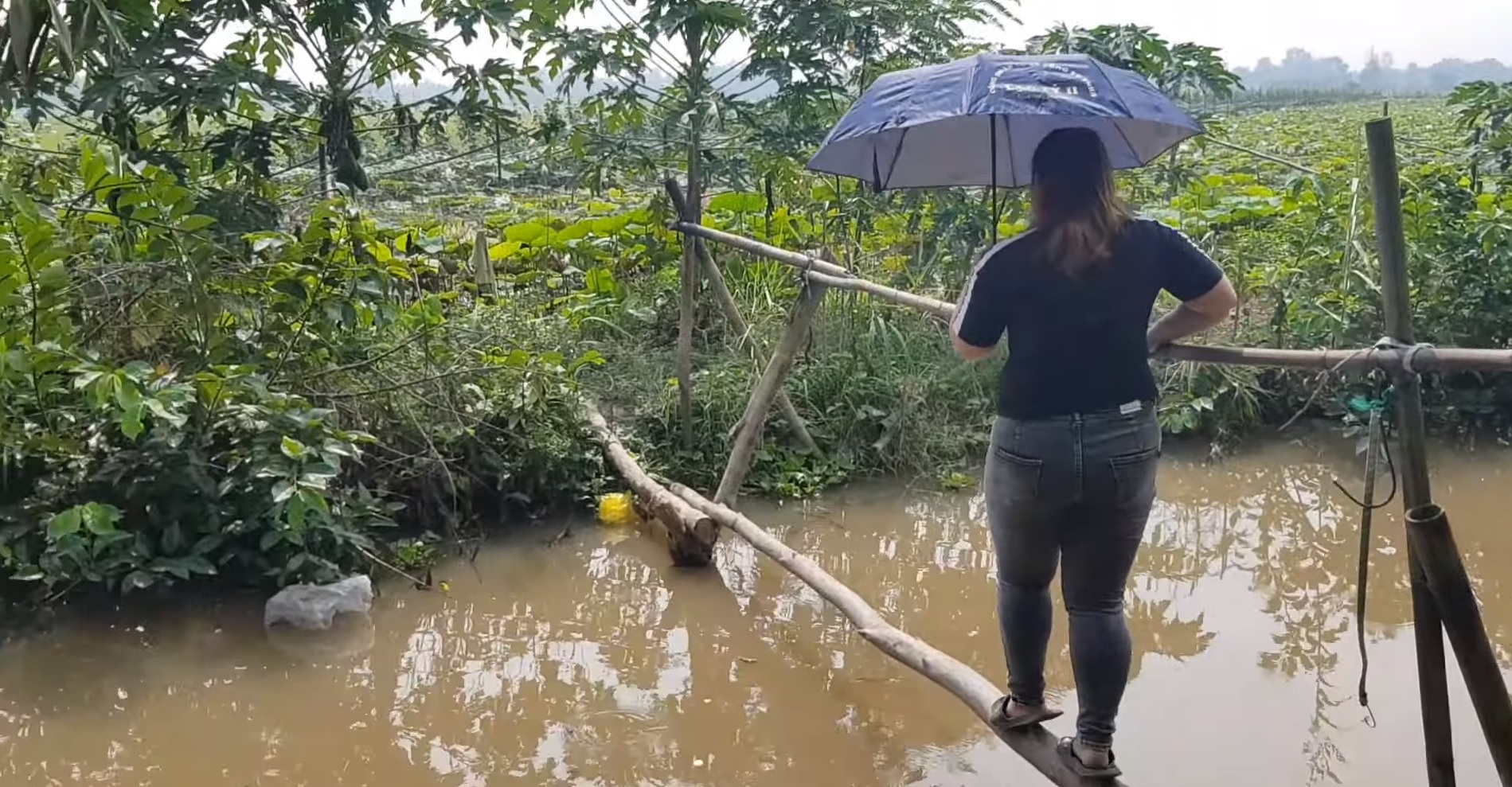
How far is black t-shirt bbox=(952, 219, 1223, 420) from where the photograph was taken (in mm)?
2225

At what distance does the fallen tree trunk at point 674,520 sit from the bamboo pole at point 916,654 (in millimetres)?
67

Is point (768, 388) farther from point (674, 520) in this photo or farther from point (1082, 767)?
point (1082, 767)

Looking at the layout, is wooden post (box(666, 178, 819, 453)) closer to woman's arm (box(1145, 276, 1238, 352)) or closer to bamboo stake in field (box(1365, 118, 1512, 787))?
woman's arm (box(1145, 276, 1238, 352))

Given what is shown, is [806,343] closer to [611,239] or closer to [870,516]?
[870,516]

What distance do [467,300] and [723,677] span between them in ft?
14.0

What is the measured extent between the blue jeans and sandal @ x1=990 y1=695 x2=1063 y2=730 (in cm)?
14

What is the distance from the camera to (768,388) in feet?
15.8

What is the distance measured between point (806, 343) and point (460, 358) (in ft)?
6.37

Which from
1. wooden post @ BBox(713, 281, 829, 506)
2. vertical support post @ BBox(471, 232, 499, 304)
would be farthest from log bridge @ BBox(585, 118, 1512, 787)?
vertical support post @ BBox(471, 232, 499, 304)

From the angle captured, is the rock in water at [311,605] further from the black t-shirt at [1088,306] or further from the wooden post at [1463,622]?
the wooden post at [1463,622]

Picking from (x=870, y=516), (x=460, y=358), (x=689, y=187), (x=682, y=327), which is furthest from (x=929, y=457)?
(x=460, y=358)

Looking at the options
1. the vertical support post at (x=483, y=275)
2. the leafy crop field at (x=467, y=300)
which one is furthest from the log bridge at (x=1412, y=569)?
the vertical support post at (x=483, y=275)

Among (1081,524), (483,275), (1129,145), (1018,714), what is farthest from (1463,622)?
(483,275)

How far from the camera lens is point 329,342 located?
478 centimetres
